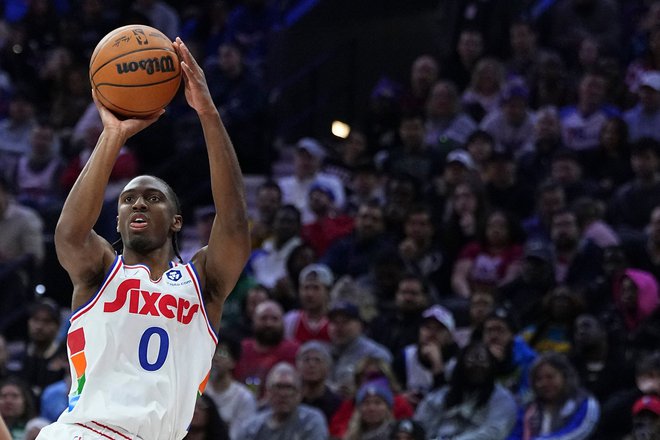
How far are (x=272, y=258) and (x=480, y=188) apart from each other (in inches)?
74.3

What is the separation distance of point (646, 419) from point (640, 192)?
3.09 m

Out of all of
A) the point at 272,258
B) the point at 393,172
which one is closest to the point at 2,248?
the point at 272,258

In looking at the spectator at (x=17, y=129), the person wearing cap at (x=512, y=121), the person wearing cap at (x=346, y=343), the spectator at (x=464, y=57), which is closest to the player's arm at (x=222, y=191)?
the person wearing cap at (x=346, y=343)

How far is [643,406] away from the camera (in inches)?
333

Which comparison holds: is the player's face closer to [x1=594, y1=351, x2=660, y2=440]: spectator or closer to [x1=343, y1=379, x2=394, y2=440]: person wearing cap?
[x1=343, y1=379, x2=394, y2=440]: person wearing cap

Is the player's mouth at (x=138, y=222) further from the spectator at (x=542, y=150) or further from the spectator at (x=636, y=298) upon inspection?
the spectator at (x=542, y=150)

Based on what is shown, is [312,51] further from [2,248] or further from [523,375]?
[523,375]

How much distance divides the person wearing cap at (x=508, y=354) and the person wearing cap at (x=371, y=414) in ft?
2.87

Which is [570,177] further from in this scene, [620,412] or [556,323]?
[620,412]

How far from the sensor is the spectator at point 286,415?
9219 mm

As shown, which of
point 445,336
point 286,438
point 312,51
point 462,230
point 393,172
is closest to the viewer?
point 286,438

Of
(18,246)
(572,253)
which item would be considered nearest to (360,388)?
(572,253)

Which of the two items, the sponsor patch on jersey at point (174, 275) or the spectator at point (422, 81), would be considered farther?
the spectator at point (422, 81)

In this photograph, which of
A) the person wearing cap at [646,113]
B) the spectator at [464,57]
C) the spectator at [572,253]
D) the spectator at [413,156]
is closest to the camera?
the spectator at [572,253]
